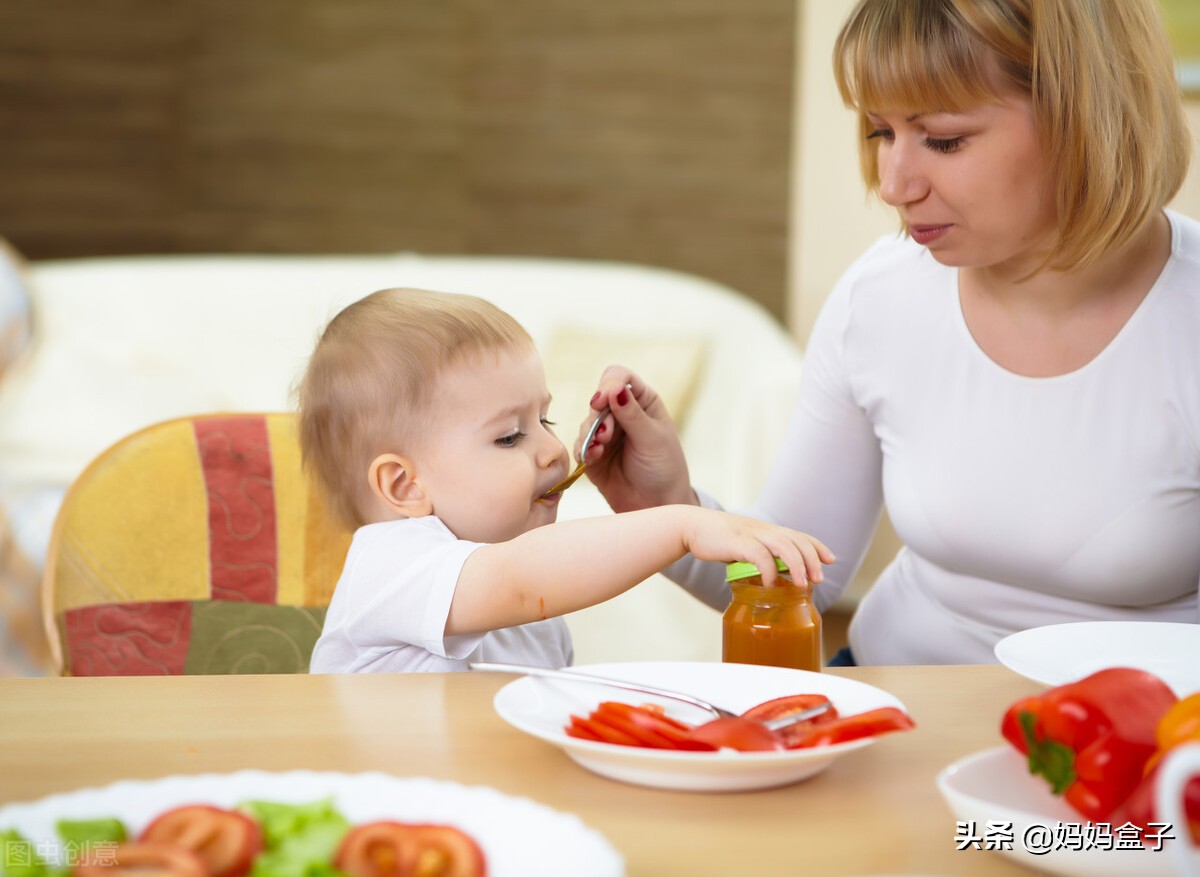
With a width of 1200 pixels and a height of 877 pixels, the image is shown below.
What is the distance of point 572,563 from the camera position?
96 cm

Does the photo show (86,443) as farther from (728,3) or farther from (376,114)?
(728,3)

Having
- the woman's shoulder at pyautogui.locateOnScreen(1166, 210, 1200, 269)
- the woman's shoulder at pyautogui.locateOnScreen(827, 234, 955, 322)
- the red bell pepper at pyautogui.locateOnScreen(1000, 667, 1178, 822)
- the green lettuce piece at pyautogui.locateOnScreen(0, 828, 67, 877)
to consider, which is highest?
the woman's shoulder at pyautogui.locateOnScreen(1166, 210, 1200, 269)

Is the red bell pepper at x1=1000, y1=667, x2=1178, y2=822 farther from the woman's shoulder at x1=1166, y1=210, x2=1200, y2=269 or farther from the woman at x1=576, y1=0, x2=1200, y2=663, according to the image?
the woman's shoulder at x1=1166, y1=210, x2=1200, y2=269

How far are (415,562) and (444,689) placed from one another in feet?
0.50

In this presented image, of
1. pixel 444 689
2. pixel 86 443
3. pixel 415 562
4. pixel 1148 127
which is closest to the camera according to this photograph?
pixel 444 689

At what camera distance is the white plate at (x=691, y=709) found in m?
0.67

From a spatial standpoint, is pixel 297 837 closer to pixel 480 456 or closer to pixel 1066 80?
pixel 480 456

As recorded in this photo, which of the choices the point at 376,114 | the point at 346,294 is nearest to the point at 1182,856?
the point at 346,294

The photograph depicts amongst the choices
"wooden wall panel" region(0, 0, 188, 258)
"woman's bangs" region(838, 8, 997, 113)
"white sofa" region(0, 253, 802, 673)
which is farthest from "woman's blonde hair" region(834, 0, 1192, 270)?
"wooden wall panel" region(0, 0, 188, 258)

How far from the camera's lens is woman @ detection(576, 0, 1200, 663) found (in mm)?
1144

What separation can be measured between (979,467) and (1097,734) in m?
0.70

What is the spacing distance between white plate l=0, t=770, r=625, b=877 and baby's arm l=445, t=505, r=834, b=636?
0.34m

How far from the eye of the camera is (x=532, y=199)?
4.17 m

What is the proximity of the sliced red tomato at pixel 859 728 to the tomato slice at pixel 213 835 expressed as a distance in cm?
31
